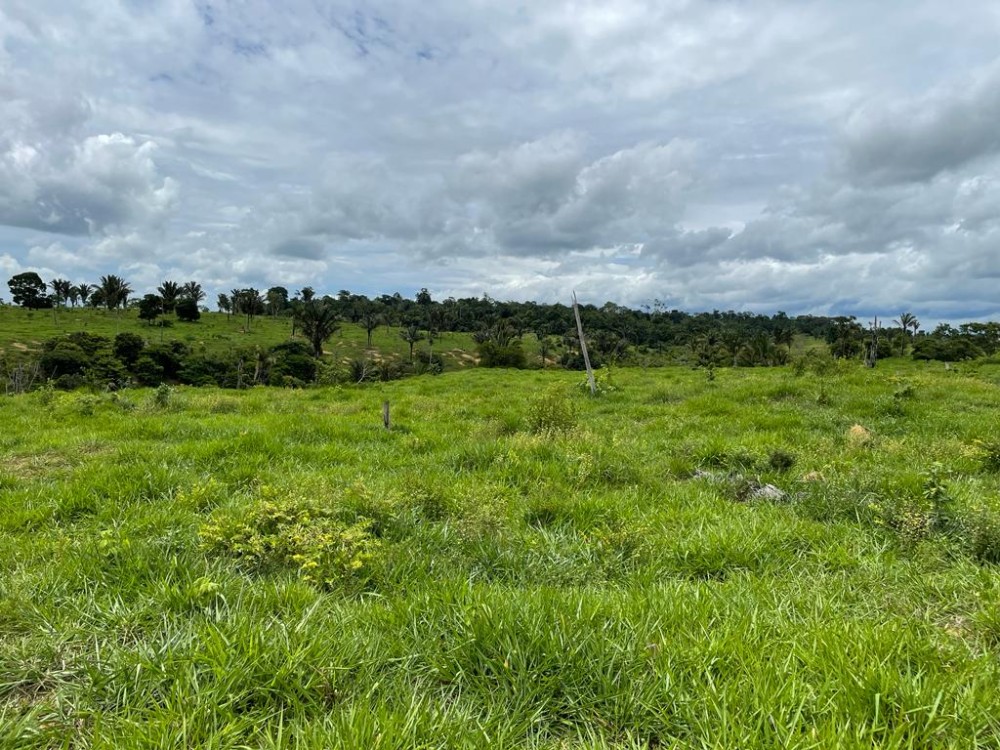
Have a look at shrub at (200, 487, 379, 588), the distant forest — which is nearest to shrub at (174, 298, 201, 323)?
the distant forest

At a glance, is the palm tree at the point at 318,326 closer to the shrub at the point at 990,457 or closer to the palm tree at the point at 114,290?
the palm tree at the point at 114,290

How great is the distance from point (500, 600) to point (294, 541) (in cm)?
227

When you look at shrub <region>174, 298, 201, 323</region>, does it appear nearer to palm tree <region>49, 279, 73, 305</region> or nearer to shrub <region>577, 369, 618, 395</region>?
palm tree <region>49, 279, 73, 305</region>

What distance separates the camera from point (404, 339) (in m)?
136

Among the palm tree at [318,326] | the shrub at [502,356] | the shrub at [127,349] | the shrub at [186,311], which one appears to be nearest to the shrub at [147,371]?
the shrub at [127,349]

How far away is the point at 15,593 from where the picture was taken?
14.0ft

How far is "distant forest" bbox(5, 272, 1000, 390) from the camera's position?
80269 millimetres

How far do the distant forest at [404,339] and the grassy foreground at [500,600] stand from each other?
39.5 m

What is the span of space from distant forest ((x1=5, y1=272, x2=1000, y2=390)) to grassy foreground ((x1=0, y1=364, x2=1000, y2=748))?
39490mm

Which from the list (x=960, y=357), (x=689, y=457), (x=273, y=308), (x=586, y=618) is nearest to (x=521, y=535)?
(x=586, y=618)

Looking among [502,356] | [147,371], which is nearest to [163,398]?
[147,371]

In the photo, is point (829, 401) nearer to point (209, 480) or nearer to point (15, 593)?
point (209, 480)

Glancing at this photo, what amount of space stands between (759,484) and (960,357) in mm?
94934

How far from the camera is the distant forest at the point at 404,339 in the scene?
263 feet
